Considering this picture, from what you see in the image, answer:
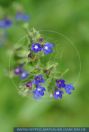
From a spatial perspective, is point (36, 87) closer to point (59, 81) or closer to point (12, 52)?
point (59, 81)

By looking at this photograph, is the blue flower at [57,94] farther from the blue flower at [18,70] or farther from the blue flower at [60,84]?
the blue flower at [18,70]

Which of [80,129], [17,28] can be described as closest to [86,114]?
[80,129]

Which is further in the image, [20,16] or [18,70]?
[20,16]

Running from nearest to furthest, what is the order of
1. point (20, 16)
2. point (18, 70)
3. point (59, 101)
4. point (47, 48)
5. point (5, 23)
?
point (47, 48)
point (18, 70)
point (5, 23)
point (20, 16)
point (59, 101)

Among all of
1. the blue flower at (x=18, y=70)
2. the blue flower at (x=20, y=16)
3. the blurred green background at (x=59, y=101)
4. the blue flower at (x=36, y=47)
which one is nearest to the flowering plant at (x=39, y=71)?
the blue flower at (x=36, y=47)

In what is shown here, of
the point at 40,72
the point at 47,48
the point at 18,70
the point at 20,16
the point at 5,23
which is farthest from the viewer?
the point at 20,16

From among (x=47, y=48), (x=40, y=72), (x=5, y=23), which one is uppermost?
(x=5, y=23)

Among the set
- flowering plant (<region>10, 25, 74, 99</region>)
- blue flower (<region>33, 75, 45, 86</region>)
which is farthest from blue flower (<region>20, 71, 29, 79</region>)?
blue flower (<region>33, 75, 45, 86</region>)

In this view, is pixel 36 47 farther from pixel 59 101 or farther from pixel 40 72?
pixel 59 101

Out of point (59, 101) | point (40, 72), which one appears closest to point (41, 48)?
point (40, 72)
